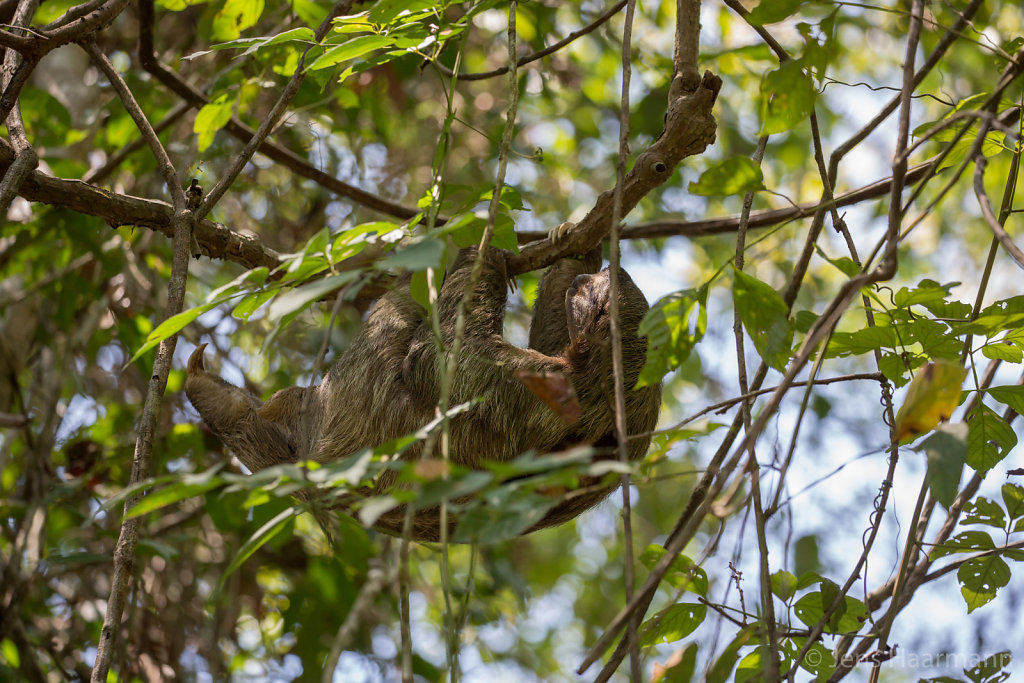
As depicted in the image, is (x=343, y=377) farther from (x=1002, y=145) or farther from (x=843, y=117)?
(x=843, y=117)

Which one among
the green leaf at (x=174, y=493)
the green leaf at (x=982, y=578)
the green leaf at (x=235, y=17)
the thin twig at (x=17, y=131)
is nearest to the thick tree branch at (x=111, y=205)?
the thin twig at (x=17, y=131)

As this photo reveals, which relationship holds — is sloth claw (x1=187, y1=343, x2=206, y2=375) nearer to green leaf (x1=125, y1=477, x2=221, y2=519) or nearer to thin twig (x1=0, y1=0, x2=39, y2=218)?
thin twig (x1=0, y1=0, x2=39, y2=218)

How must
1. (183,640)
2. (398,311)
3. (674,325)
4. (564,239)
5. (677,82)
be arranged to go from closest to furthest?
(674,325) → (677,82) → (564,239) → (398,311) → (183,640)

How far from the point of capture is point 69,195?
388 centimetres

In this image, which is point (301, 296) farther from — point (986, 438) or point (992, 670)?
point (992, 670)

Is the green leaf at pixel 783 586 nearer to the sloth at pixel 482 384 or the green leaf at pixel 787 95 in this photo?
the sloth at pixel 482 384

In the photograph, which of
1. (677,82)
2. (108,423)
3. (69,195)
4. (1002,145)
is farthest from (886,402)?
(108,423)

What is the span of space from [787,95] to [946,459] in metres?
1.17

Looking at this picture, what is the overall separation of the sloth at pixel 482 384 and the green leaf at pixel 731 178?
1.63 metres

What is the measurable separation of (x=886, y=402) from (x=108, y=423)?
574 cm

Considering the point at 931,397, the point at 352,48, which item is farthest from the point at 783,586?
the point at 352,48

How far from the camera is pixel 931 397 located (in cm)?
246

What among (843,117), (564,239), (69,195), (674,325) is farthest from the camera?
(843,117)

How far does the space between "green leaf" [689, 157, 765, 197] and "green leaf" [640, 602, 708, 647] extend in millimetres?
1445
